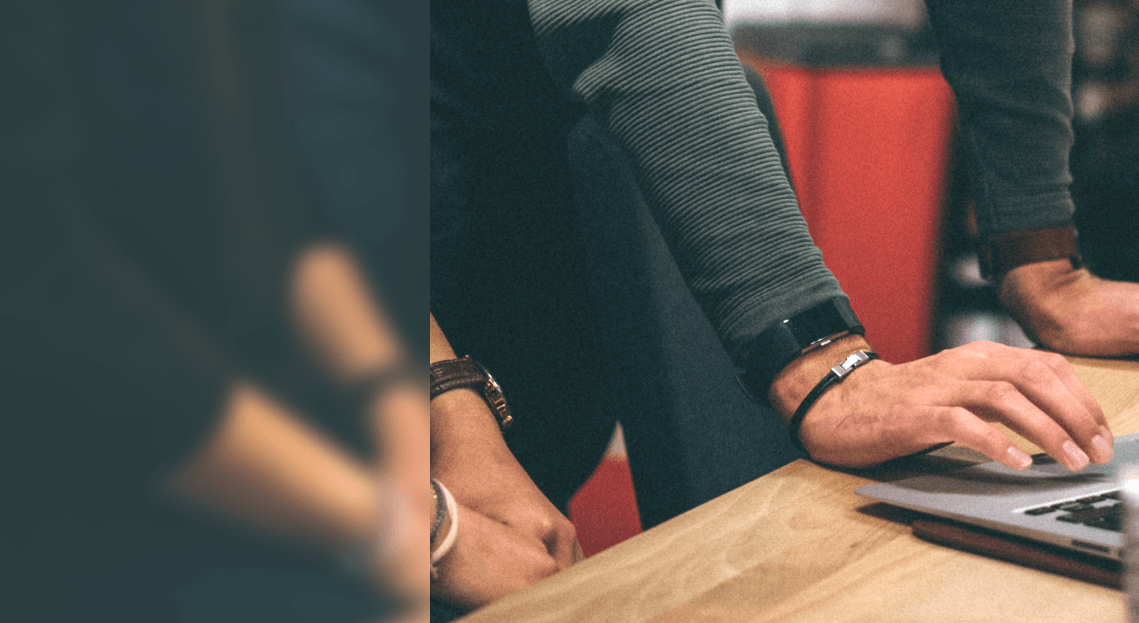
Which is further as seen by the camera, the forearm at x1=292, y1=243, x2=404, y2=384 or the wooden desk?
the wooden desk

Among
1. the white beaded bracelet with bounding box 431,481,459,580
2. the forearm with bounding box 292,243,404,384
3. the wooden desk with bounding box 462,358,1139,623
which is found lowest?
the white beaded bracelet with bounding box 431,481,459,580

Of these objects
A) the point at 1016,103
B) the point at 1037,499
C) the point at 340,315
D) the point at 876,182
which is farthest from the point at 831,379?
the point at 876,182

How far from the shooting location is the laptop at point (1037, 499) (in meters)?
0.33

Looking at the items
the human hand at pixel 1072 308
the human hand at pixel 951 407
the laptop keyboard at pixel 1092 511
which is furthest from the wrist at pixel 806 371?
the human hand at pixel 1072 308

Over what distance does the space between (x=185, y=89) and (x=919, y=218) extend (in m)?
2.01

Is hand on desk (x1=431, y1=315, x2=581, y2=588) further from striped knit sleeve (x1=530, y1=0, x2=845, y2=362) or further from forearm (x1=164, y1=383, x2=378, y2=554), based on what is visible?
forearm (x1=164, y1=383, x2=378, y2=554)

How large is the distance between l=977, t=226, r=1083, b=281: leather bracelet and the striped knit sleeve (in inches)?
18.1

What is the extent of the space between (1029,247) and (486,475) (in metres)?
0.67

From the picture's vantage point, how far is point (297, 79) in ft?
0.34

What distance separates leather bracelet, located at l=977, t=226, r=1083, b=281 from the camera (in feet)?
2.75

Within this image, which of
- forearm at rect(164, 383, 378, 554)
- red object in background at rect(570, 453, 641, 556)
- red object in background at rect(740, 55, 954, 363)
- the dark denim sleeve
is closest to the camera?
forearm at rect(164, 383, 378, 554)

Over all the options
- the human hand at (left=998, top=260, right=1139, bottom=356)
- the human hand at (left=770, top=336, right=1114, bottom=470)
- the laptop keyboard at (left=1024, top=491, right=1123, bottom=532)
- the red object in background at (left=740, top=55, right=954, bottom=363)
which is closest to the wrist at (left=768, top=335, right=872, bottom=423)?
the human hand at (left=770, top=336, right=1114, bottom=470)

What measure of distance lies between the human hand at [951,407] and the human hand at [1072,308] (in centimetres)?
36

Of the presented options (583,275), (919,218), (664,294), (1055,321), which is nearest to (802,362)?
(664,294)
